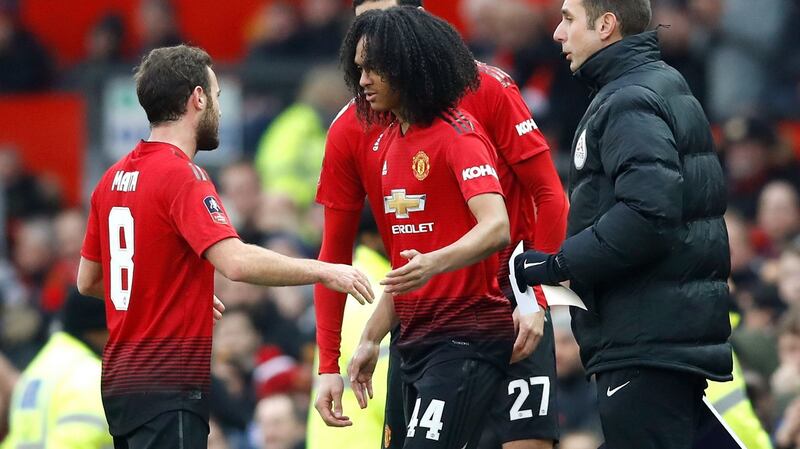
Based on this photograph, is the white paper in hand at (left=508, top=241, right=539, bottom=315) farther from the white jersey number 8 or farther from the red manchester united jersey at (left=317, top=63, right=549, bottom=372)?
the white jersey number 8

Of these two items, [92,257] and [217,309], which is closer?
[92,257]

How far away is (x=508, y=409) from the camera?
6785 mm

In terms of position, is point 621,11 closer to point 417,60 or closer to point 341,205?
point 417,60

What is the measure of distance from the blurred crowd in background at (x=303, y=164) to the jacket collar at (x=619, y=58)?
Answer: 240cm

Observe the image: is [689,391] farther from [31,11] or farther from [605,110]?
[31,11]

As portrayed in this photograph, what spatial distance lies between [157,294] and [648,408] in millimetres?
1878

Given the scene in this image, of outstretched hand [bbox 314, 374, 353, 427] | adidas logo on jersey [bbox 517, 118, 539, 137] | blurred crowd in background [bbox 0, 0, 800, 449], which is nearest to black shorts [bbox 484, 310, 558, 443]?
outstretched hand [bbox 314, 374, 353, 427]

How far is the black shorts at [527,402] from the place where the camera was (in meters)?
6.76

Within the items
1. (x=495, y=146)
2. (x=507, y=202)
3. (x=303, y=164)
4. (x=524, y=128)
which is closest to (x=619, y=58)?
(x=524, y=128)

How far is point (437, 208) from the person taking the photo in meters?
6.28

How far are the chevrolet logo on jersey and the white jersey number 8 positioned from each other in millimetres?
988

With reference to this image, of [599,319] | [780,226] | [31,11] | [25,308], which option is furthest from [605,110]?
[31,11]

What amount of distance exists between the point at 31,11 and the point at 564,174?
8583 mm

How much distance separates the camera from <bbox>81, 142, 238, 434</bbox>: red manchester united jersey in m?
6.25
